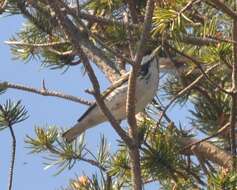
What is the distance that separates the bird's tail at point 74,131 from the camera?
204 centimetres

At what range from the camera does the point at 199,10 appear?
224cm

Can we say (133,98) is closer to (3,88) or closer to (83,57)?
(83,57)

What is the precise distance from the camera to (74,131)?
2.32 metres

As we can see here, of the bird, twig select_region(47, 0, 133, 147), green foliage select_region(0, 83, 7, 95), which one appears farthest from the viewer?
the bird

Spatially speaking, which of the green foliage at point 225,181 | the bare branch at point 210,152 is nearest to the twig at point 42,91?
the bare branch at point 210,152

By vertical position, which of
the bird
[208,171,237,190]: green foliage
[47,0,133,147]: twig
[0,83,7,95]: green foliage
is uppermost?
the bird

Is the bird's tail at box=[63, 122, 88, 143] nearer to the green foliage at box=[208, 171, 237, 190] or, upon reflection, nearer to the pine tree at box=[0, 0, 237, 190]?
the pine tree at box=[0, 0, 237, 190]

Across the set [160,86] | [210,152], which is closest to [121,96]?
[160,86]

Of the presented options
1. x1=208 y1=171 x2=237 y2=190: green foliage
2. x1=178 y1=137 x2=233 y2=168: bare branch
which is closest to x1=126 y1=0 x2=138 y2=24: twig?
x1=178 y1=137 x2=233 y2=168: bare branch

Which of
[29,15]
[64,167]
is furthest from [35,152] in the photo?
[29,15]

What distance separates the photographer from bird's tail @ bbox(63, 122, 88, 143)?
204 cm

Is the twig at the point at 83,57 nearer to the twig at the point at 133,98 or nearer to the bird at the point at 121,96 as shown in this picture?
the twig at the point at 133,98

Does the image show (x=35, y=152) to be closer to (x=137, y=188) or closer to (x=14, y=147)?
(x=14, y=147)

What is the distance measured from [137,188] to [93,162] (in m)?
0.42
